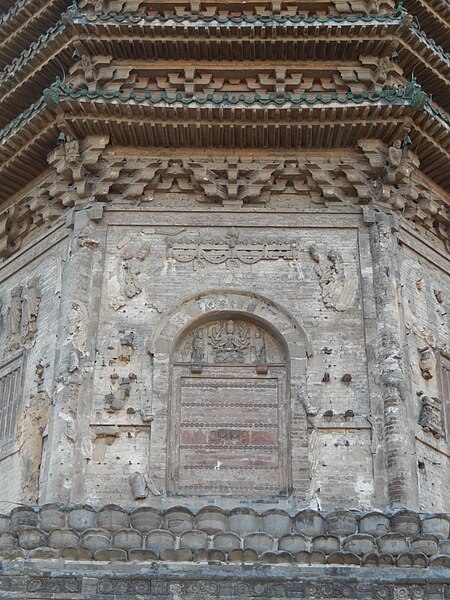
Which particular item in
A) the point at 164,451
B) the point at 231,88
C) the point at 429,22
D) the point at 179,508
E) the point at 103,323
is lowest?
the point at 179,508

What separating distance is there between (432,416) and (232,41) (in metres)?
7.23

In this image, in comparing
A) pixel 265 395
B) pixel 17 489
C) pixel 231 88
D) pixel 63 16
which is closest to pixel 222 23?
pixel 231 88

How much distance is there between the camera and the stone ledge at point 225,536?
13453mm

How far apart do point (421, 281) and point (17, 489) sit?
719 centimetres

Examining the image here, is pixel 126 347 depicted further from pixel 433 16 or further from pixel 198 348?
pixel 433 16

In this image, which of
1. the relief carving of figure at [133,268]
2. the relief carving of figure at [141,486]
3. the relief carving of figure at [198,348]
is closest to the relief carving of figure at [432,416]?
the relief carving of figure at [198,348]

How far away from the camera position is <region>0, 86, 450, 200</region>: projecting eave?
17938 millimetres

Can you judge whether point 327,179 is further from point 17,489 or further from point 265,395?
point 17,489

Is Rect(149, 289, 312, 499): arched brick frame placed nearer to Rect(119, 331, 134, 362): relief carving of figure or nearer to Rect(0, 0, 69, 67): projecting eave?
Answer: Rect(119, 331, 134, 362): relief carving of figure

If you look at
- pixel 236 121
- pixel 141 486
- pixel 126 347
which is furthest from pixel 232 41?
pixel 141 486

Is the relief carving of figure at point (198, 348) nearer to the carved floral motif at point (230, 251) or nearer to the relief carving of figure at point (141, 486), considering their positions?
the carved floral motif at point (230, 251)

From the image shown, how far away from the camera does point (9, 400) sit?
17938mm

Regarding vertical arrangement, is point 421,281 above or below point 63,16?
below

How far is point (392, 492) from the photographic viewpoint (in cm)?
1540
